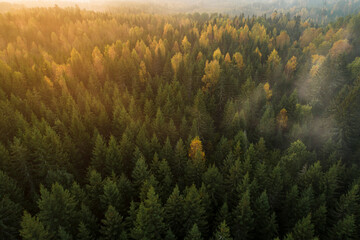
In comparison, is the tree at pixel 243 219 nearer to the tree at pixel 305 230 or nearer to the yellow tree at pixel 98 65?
the tree at pixel 305 230

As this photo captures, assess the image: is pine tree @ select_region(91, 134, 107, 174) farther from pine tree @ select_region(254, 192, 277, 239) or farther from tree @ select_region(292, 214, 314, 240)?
tree @ select_region(292, 214, 314, 240)

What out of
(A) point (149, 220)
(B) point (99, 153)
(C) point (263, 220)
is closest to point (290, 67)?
(C) point (263, 220)

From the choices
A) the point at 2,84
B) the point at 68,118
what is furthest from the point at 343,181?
the point at 2,84

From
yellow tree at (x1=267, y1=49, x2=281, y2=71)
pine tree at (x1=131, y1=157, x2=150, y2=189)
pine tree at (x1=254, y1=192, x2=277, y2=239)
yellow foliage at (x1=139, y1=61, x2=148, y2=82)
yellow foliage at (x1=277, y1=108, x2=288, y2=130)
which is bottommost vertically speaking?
yellow foliage at (x1=277, y1=108, x2=288, y2=130)

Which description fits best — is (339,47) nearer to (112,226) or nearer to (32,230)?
(112,226)

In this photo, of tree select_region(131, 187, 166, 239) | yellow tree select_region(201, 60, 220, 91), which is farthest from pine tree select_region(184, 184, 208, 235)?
yellow tree select_region(201, 60, 220, 91)
